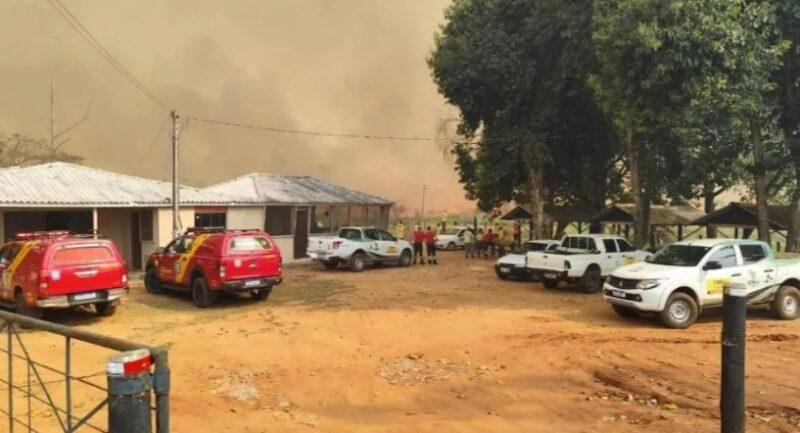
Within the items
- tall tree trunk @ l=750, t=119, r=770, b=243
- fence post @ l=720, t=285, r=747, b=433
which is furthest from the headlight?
tall tree trunk @ l=750, t=119, r=770, b=243

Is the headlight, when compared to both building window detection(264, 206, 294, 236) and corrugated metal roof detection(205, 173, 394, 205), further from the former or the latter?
building window detection(264, 206, 294, 236)

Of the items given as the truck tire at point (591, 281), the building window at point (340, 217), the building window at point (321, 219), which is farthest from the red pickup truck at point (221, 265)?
the building window at point (340, 217)

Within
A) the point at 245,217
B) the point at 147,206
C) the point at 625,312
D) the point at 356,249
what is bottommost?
the point at 625,312

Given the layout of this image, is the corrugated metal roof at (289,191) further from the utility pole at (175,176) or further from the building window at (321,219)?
the utility pole at (175,176)

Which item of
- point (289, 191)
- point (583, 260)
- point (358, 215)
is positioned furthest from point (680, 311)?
point (358, 215)

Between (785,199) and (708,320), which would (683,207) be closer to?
(785,199)

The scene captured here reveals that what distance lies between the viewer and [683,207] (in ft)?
111

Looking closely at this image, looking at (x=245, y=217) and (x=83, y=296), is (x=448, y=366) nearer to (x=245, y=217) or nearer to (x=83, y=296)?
(x=83, y=296)

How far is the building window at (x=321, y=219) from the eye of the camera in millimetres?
27219

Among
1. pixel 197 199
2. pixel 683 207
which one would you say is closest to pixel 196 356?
pixel 197 199

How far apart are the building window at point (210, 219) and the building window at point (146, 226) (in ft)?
5.37

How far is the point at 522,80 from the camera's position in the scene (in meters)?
26.5

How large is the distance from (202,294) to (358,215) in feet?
52.5

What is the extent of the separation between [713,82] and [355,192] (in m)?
19.3
